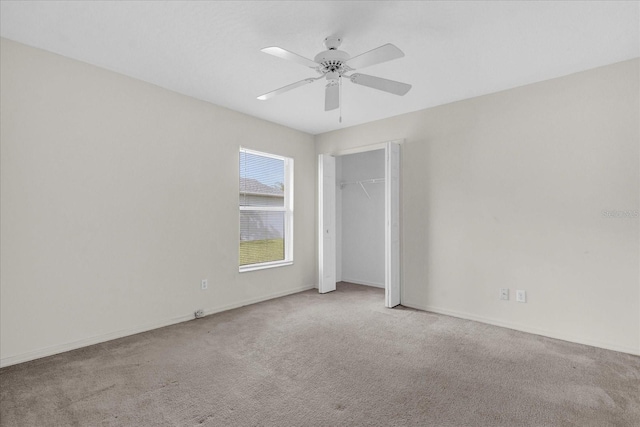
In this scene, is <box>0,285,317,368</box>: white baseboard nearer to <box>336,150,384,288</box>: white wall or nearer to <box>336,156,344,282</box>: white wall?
<box>336,156,344,282</box>: white wall

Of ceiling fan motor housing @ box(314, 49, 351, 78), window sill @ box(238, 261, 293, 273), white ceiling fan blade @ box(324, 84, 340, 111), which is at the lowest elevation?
window sill @ box(238, 261, 293, 273)

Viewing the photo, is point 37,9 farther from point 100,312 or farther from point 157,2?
point 100,312

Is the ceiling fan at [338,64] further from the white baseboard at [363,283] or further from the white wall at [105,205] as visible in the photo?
the white baseboard at [363,283]

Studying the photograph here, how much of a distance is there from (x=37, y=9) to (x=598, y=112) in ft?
15.2

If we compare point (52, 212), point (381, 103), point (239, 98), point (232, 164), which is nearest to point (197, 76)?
point (239, 98)

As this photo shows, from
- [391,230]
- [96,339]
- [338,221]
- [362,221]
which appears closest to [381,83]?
[391,230]

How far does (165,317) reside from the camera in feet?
11.7

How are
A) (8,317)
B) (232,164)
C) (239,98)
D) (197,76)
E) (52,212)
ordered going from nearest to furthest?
(8,317) → (52,212) → (197,76) → (239,98) → (232,164)

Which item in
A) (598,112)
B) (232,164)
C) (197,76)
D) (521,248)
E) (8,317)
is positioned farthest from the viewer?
(232,164)

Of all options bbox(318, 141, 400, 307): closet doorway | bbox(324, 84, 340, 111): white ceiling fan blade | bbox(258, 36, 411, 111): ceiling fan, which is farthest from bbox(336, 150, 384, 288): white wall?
bbox(258, 36, 411, 111): ceiling fan

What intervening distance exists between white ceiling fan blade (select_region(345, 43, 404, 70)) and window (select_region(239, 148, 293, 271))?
2.49m

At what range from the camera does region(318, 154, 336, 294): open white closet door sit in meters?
5.09

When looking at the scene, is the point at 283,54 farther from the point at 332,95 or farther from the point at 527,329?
the point at 527,329

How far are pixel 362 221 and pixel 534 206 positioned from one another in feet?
9.41
